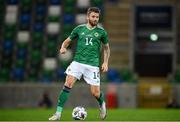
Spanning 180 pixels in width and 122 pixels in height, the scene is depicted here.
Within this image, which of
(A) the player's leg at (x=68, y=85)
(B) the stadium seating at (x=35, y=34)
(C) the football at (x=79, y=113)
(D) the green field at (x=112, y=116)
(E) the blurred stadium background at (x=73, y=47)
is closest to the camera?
(A) the player's leg at (x=68, y=85)

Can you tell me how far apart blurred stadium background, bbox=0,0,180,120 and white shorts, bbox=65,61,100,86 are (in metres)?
15.3

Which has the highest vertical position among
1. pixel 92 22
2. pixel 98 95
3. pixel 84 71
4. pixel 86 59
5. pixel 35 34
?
pixel 92 22

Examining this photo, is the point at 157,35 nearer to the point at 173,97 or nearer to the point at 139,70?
the point at 139,70

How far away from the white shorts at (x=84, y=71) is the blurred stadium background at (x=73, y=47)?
602 inches

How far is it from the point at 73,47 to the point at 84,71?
698 inches

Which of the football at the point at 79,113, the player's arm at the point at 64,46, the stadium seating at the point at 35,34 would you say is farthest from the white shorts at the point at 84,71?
the stadium seating at the point at 35,34

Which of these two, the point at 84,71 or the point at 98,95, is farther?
the point at 98,95

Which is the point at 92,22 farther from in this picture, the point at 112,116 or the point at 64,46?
the point at 112,116

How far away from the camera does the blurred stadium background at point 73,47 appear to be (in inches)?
1081

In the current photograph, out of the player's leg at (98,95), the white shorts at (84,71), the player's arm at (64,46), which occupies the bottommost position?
the player's leg at (98,95)

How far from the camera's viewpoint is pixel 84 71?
38.8 ft

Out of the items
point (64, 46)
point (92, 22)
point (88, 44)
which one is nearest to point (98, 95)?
point (88, 44)

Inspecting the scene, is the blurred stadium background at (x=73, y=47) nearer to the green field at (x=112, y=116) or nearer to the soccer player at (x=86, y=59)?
the green field at (x=112, y=116)

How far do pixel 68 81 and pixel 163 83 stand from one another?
1686 centimetres
